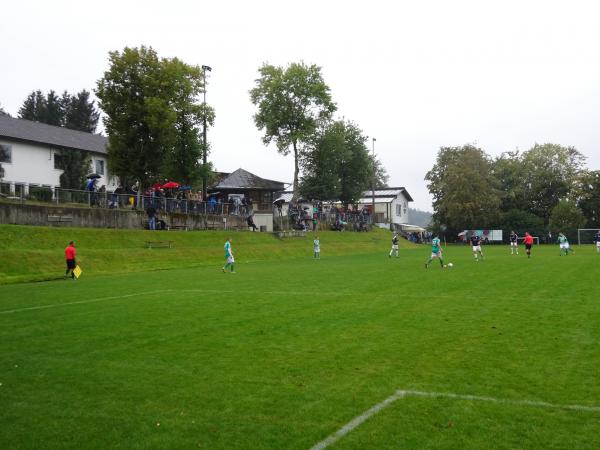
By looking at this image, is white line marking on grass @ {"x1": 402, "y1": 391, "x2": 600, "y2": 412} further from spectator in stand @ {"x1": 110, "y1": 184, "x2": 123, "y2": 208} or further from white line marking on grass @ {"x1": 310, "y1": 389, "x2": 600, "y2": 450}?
spectator in stand @ {"x1": 110, "y1": 184, "x2": 123, "y2": 208}

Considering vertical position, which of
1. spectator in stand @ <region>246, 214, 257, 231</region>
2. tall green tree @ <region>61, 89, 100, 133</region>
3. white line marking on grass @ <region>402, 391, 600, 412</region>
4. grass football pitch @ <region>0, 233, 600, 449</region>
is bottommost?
grass football pitch @ <region>0, 233, 600, 449</region>

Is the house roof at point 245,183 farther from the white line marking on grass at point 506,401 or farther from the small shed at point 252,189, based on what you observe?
the white line marking on grass at point 506,401

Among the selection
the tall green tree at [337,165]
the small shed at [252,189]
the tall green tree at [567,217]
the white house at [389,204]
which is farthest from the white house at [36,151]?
the tall green tree at [567,217]

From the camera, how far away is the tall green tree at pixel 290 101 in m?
61.3

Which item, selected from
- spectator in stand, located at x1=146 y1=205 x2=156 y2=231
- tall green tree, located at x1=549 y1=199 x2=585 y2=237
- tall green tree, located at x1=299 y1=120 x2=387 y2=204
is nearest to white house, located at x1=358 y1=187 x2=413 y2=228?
tall green tree, located at x1=299 y1=120 x2=387 y2=204

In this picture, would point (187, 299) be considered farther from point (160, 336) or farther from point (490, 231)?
point (490, 231)

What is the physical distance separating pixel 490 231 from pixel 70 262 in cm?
7241

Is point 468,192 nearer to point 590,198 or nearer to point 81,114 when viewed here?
point 590,198

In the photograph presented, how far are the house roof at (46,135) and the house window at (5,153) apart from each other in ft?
3.58

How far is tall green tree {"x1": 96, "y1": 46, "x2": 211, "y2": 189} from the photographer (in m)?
41.8

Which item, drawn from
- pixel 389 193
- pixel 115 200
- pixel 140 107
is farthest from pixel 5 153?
pixel 389 193

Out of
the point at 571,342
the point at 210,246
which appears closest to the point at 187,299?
the point at 571,342

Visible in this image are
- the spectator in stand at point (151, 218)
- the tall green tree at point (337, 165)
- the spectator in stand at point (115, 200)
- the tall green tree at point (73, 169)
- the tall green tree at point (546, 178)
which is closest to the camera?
the spectator in stand at point (115, 200)

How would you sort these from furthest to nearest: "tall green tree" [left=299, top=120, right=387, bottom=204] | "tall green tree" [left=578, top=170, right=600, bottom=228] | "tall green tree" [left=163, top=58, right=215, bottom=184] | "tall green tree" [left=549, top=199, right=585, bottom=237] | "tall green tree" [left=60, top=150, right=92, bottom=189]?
1. "tall green tree" [left=578, top=170, right=600, bottom=228]
2. "tall green tree" [left=549, top=199, right=585, bottom=237]
3. "tall green tree" [left=299, top=120, right=387, bottom=204]
4. "tall green tree" [left=60, top=150, right=92, bottom=189]
5. "tall green tree" [left=163, top=58, right=215, bottom=184]
